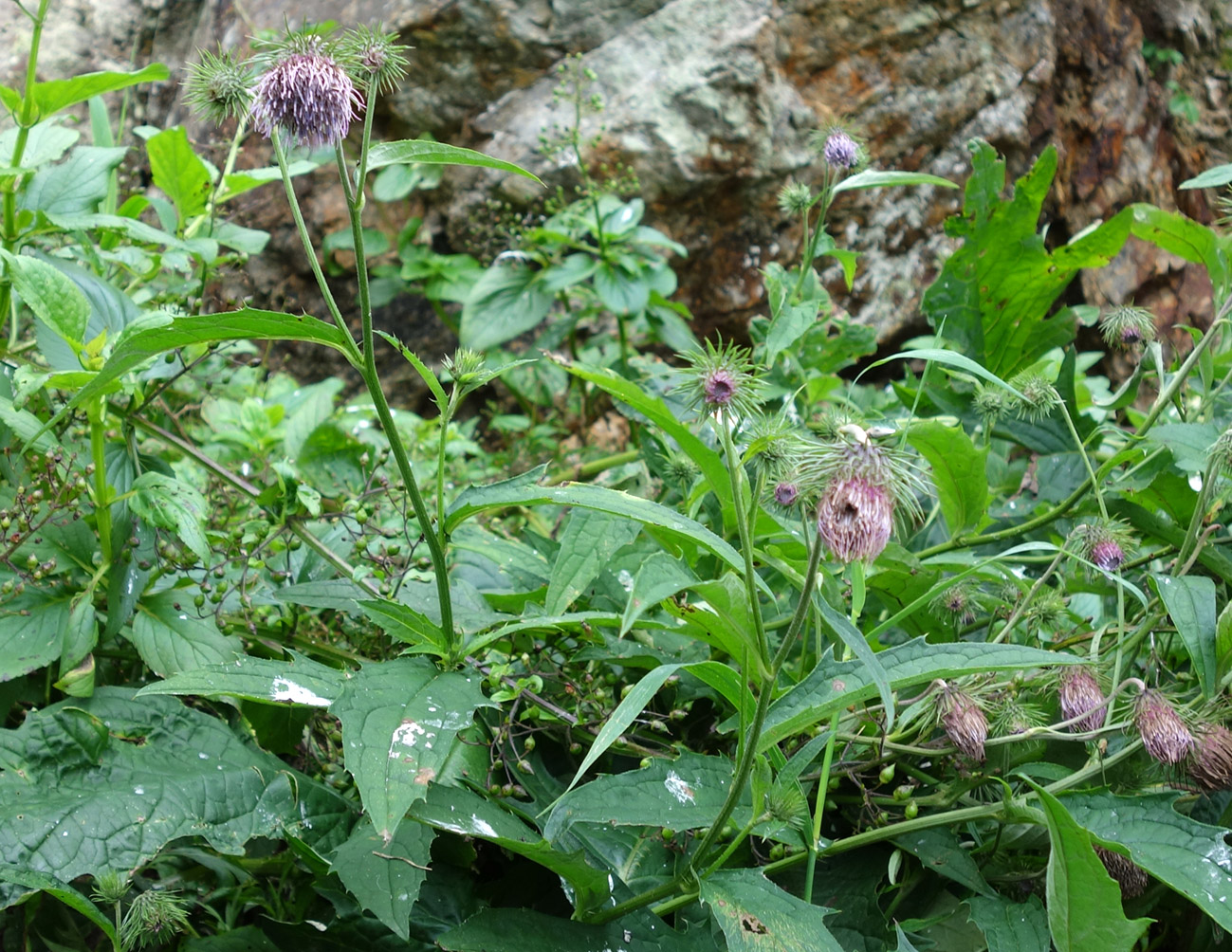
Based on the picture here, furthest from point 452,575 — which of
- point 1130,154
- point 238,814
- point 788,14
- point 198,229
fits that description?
point 1130,154

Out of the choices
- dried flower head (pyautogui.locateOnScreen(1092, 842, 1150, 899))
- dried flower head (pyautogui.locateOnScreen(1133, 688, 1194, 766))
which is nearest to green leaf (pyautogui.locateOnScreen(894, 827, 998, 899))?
dried flower head (pyautogui.locateOnScreen(1092, 842, 1150, 899))

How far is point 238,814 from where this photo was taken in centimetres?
94

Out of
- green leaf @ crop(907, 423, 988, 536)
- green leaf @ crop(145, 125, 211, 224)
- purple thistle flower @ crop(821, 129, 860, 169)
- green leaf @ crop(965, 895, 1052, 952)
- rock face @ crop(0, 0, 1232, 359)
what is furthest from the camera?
rock face @ crop(0, 0, 1232, 359)

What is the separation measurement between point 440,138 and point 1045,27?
177 centimetres

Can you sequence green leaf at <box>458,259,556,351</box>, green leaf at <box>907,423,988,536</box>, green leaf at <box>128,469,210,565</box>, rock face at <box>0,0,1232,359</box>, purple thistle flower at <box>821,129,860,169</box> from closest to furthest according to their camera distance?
green leaf at <box>128,469,210,565</box> < green leaf at <box>907,423,988,536</box> < purple thistle flower at <box>821,129,860,169</box> < green leaf at <box>458,259,556,351</box> < rock face at <box>0,0,1232,359</box>

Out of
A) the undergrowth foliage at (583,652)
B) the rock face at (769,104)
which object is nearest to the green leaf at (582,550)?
the undergrowth foliage at (583,652)

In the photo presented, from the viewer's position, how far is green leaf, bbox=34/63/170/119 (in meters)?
1.30

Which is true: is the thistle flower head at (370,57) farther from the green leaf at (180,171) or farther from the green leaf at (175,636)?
the green leaf at (180,171)

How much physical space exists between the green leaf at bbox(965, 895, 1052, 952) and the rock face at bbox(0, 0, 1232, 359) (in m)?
1.95

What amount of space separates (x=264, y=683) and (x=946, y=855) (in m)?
0.70

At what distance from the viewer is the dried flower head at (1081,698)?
0.96m

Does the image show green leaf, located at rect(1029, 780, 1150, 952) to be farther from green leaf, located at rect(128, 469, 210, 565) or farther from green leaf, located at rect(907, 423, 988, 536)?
green leaf, located at rect(128, 469, 210, 565)

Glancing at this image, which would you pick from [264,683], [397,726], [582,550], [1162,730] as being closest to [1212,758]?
[1162,730]

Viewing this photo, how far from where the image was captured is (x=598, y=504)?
0.74 meters
